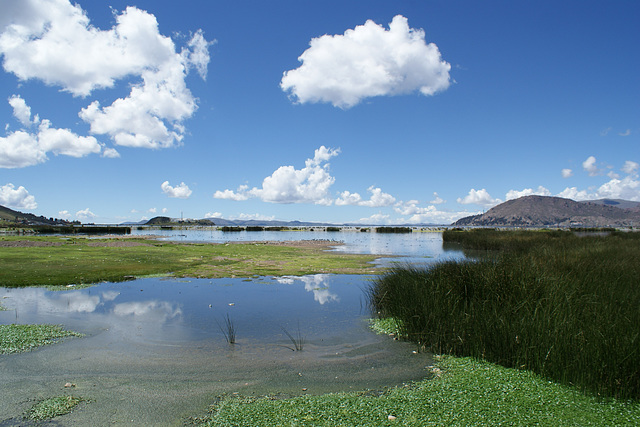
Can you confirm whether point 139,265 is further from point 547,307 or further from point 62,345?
point 547,307

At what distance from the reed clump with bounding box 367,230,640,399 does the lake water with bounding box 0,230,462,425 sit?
1.18 m

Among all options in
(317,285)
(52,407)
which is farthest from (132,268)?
(52,407)

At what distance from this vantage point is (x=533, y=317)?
8883mm

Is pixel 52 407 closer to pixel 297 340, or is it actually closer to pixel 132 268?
pixel 297 340

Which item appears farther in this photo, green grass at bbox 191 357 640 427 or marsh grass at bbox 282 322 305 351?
marsh grass at bbox 282 322 305 351

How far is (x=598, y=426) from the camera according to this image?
5.49m

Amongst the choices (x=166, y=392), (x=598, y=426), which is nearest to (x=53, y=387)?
(x=166, y=392)

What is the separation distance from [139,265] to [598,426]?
27.2 metres

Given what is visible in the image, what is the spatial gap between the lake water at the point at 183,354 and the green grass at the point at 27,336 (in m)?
0.51

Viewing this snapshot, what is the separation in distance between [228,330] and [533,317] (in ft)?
28.9

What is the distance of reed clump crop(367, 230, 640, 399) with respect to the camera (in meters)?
6.98

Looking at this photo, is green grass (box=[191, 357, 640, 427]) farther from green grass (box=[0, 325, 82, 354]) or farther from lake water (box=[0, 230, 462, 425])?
green grass (box=[0, 325, 82, 354])

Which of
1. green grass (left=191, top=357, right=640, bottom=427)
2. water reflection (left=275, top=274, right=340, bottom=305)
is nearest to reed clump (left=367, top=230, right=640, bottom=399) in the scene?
green grass (left=191, top=357, right=640, bottom=427)

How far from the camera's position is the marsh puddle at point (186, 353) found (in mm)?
7309
